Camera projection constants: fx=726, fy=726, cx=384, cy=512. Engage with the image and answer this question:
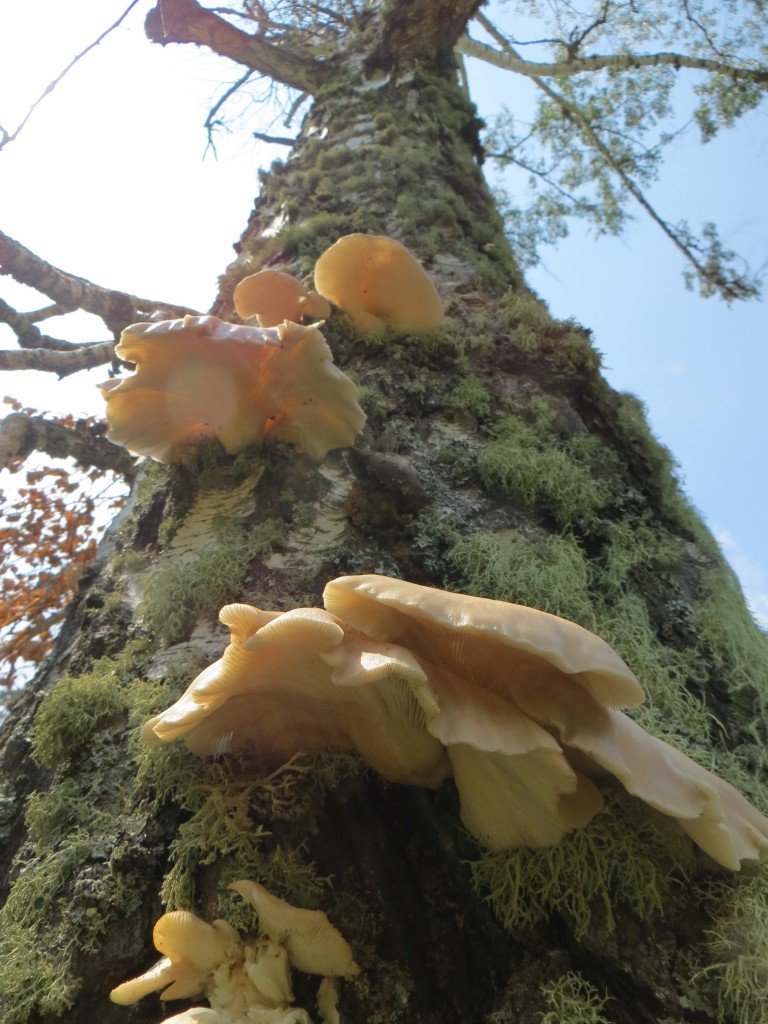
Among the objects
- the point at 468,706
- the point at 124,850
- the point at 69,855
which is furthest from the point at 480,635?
the point at 69,855

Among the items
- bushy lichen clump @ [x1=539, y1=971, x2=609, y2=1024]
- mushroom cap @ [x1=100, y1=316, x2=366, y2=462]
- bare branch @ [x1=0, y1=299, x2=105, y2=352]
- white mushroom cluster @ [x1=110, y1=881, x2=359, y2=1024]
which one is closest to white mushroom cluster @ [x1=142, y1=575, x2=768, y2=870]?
bushy lichen clump @ [x1=539, y1=971, x2=609, y2=1024]

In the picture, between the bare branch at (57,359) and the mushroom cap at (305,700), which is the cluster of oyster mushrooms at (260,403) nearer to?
the mushroom cap at (305,700)

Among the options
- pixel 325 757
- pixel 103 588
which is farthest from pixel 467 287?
pixel 325 757

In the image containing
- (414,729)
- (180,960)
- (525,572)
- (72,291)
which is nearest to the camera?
(180,960)

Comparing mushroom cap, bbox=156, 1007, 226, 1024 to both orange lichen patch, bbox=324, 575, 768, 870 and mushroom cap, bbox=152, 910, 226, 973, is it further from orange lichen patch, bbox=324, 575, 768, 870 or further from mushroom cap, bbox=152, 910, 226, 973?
orange lichen patch, bbox=324, 575, 768, 870

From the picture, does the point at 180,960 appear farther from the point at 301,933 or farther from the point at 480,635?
the point at 480,635
